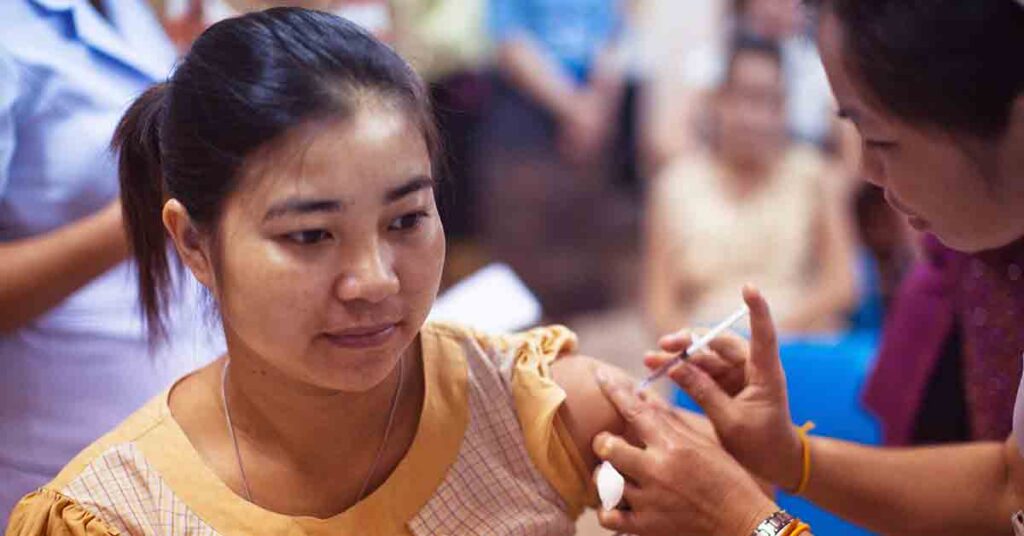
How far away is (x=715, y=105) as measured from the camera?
138 inches

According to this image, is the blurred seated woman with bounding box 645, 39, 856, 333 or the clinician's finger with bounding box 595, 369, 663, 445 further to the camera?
the blurred seated woman with bounding box 645, 39, 856, 333

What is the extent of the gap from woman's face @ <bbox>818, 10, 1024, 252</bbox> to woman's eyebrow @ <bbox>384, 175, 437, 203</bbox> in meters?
0.39

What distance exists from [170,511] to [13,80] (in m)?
0.54

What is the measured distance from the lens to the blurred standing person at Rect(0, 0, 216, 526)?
1452mm

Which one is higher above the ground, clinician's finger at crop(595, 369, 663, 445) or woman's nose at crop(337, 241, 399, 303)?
woman's nose at crop(337, 241, 399, 303)

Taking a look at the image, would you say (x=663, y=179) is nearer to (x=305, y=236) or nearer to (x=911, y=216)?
(x=911, y=216)

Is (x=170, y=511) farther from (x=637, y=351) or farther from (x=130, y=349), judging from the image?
(x=637, y=351)

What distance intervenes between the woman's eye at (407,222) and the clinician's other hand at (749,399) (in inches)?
15.8

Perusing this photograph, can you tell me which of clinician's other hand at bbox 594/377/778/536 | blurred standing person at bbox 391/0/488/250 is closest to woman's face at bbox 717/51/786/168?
blurred standing person at bbox 391/0/488/250

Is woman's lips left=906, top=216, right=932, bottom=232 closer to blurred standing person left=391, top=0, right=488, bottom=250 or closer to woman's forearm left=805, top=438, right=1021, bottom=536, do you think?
woman's forearm left=805, top=438, right=1021, bottom=536

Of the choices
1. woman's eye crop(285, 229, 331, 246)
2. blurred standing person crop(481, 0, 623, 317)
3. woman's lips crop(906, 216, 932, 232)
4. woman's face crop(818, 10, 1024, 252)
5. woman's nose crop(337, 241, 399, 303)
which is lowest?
blurred standing person crop(481, 0, 623, 317)

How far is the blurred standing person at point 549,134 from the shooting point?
4203mm

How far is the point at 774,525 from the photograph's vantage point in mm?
1310

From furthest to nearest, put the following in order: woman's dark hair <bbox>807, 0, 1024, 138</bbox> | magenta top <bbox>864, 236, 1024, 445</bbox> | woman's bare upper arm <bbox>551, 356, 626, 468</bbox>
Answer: magenta top <bbox>864, 236, 1024, 445</bbox> → woman's bare upper arm <bbox>551, 356, 626, 468</bbox> → woman's dark hair <bbox>807, 0, 1024, 138</bbox>
